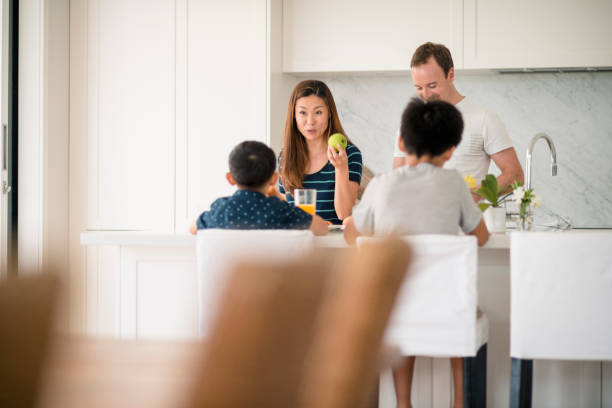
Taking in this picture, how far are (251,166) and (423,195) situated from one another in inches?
18.6

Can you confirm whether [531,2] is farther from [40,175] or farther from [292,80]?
[40,175]

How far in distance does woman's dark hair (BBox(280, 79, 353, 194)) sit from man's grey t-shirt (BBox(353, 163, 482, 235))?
0.71 meters

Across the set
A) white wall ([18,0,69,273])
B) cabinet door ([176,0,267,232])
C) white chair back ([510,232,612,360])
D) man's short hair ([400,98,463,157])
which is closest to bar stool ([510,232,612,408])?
white chair back ([510,232,612,360])

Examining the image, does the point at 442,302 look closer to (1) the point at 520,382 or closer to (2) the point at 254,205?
(1) the point at 520,382

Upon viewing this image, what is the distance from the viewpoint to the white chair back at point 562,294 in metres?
1.47

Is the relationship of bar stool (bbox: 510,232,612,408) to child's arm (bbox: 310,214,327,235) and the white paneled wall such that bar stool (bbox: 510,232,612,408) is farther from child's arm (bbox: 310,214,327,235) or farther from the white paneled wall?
the white paneled wall

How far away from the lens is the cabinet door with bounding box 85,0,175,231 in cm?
325

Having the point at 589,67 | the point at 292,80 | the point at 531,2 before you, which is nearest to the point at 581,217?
the point at 589,67

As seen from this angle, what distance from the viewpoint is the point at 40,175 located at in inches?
124

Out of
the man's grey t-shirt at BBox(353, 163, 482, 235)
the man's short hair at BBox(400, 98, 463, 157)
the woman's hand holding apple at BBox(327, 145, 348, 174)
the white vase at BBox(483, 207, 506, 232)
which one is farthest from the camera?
the woman's hand holding apple at BBox(327, 145, 348, 174)

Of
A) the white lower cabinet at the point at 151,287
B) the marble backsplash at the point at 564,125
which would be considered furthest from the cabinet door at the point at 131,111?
the white lower cabinet at the point at 151,287

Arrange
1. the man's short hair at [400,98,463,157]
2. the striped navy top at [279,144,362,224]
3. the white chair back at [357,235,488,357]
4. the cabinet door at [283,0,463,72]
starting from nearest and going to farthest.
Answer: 1. the white chair back at [357,235,488,357]
2. the man's short hair at [400,98,463,157]
3. the striped navy top at [279,144,362,224]
4. the cabinet door at [283,0,463,72]

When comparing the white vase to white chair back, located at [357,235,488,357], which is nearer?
white chair back, located at [357,235,488,357]

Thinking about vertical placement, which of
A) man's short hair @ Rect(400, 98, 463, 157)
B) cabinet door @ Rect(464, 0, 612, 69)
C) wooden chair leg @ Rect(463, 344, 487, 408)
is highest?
cabinet door @ Rect(464, 0, 612, 69)
